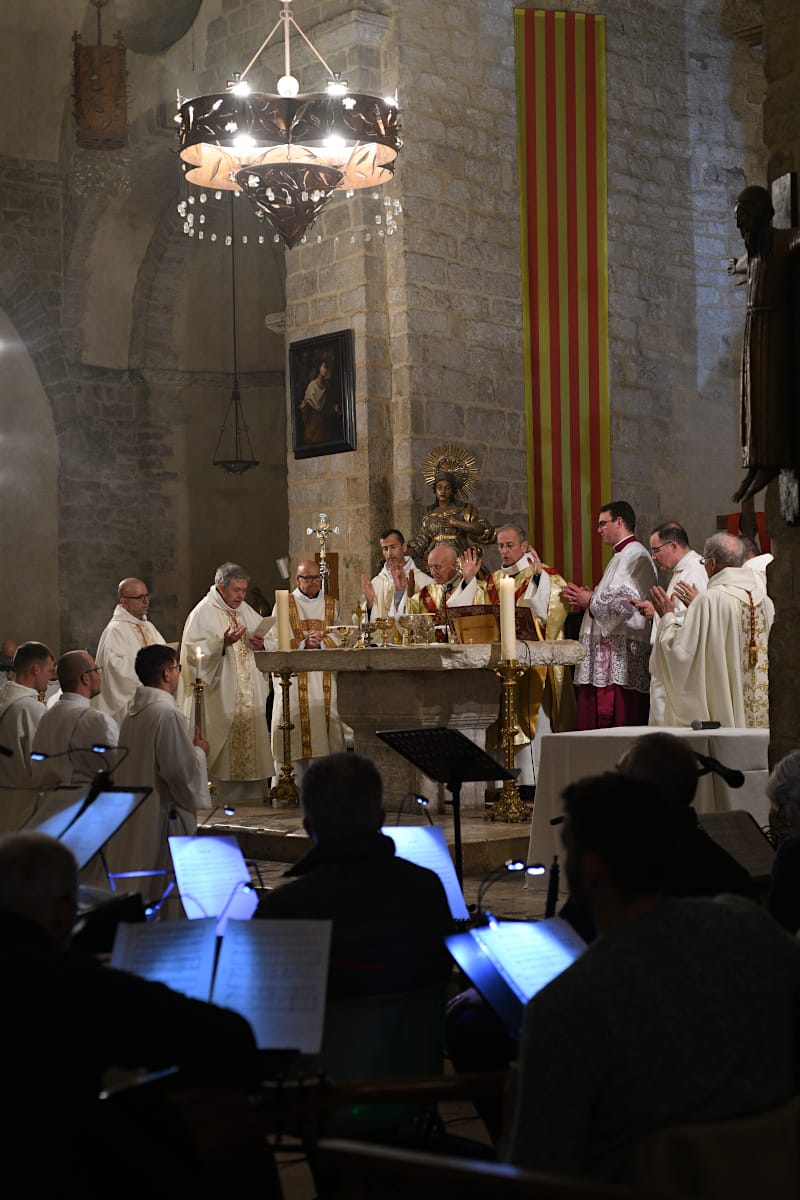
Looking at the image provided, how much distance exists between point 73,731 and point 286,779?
12.0 ft

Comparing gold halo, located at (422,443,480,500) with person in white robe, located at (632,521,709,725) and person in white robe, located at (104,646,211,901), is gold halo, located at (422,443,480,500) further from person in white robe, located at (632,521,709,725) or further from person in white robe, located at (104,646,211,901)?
person in white robe, located at (104,646,211,901)

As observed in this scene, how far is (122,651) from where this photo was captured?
1093 cm

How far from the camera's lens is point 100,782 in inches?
154

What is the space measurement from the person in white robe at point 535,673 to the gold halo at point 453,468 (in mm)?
1496

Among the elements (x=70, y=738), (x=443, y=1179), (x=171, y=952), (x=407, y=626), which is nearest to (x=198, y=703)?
(x=407, y=626)

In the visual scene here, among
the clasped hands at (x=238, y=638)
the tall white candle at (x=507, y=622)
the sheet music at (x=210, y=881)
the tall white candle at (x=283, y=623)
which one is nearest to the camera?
the sheet music at (x=210, y=881)

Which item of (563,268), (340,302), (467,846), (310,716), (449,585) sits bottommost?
(467,846)

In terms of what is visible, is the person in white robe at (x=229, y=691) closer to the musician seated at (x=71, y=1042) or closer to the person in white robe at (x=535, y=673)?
the person in white robe at (x=535, y=673)

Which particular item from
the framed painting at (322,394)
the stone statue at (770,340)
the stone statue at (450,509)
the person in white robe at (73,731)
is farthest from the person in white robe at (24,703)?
the framed painting at (322,394)

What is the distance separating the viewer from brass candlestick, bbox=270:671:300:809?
9805mm

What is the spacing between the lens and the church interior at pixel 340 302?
39.7 ft

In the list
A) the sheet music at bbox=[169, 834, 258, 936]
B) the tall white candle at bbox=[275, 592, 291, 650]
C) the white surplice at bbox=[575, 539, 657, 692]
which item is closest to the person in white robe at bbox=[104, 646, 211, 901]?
the sheet music at bbox=[169, 834, 258, 936]

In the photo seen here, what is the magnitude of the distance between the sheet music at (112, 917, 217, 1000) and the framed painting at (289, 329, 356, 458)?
30.0 feet

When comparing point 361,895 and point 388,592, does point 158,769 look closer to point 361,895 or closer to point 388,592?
point 361,895
